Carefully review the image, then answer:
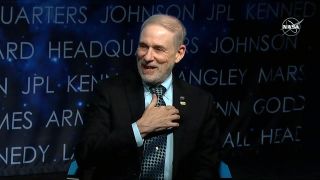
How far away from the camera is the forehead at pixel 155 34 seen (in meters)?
3.30

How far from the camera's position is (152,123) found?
→ 3.30 m

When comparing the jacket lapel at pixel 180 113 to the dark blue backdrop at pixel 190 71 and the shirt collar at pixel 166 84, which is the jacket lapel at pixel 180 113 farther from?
the dark blue backdrop at pixel 190 71

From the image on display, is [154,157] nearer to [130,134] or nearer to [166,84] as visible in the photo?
[130,134]

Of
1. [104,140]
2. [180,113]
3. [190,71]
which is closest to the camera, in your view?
[104,140]

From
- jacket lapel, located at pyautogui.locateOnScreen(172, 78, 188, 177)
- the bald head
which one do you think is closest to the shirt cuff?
jacket lapel, located at pyautogui.locateOnScreen(172, 78, 188, 177)

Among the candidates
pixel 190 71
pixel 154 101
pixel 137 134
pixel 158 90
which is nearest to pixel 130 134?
pixel 137 134

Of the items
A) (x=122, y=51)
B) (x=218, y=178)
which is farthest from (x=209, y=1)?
(x=218, y=178)

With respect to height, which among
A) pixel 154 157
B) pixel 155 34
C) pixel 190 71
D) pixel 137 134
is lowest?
pixel 154 157

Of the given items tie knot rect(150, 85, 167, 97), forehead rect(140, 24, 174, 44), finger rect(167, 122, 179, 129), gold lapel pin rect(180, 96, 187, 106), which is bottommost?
finger rect(167, 122, 179, 129)

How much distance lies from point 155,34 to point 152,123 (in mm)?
411

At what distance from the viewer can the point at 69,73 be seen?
20.7ft

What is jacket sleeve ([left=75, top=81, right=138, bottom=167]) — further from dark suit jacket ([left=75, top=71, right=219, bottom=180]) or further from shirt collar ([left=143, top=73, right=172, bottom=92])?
shirt collar ([left=143, top=73, right=172, bottom=92])

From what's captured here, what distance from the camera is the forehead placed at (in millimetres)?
3299

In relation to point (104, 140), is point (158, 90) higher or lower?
higher
